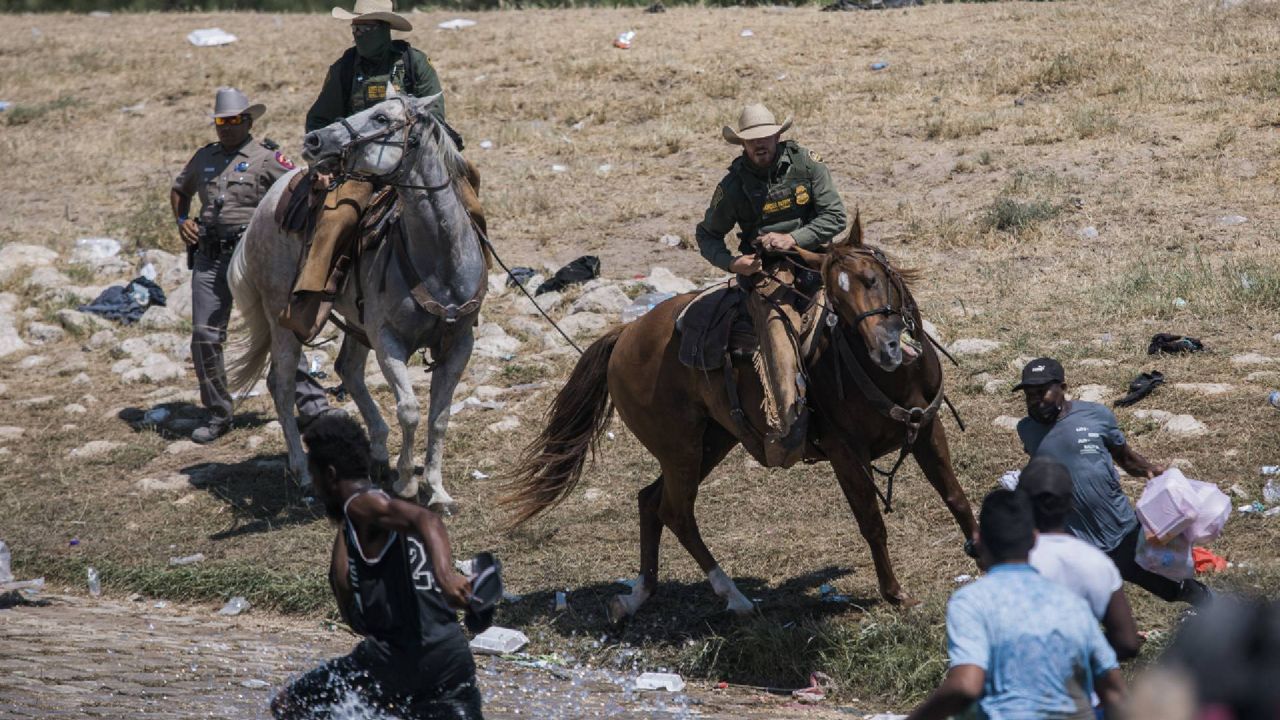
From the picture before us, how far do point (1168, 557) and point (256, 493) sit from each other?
606cm

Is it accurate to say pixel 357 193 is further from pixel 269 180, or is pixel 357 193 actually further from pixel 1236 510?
pixel 1236 510

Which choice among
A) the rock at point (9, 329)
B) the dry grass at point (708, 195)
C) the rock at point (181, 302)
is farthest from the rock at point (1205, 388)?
the rock at point (9, 329)

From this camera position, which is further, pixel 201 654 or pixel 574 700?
pixel 201 654

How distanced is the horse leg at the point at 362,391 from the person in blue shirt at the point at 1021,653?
20.0ft

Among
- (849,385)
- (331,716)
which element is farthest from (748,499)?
(331,716)

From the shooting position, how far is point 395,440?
33.8 feet

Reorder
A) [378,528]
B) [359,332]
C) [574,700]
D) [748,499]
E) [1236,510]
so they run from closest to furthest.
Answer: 1. [378,528]
2. [574,700]
3. [1236,510]
4. [748,499]
5. [359,332]

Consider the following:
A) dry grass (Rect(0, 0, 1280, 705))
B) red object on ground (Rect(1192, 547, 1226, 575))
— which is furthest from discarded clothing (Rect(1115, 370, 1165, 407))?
red object on ground (Rect(1192, 547, 1226, 575))

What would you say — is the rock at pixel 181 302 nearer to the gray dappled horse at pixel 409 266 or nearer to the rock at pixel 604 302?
the rock at pixel 604 302

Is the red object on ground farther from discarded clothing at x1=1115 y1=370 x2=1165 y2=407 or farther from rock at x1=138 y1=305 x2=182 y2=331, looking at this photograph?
rock at x1=138 y1=305 x2=182 y2=331

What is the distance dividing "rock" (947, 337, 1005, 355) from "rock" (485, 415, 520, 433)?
→ 2.99m

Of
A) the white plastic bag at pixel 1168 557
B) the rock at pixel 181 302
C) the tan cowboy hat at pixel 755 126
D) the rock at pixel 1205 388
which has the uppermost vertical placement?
the tan cowboy hat at pixel 755 126

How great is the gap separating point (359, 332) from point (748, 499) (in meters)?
2.70

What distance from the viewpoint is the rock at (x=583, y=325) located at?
11.6 m
